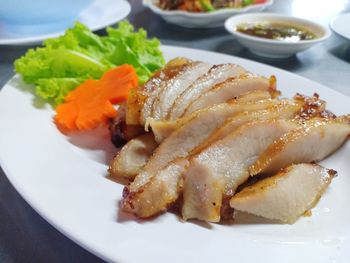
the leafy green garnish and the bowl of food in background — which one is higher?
the leafy green garnish

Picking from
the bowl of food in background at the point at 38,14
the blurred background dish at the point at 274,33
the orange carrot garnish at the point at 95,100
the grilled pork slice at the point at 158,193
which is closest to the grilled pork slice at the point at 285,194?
the grilled pork slice at the point at 158,193

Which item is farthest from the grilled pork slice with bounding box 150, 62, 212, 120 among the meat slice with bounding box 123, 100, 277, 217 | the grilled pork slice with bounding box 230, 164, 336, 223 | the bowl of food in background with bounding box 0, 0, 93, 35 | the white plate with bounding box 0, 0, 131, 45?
the bowl of food in background with bounding box 0, 0, 93, 35

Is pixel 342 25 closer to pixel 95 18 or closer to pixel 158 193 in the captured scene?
pixel 95 18

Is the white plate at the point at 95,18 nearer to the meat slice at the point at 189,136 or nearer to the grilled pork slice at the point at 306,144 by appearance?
the meat slice at the point at 189,136

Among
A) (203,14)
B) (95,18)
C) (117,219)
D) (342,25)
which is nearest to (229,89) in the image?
(117,219)

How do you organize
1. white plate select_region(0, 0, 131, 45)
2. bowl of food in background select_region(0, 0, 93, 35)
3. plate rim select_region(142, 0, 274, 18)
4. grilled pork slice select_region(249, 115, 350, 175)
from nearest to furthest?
grilled pork slice select_region(249, 115, 350, 175), white plate select_region(0, 0, 131, 45), bowl of food in background select_region(0, 0, 93, 35), plate rim select_region(142, 0, 274, 18)

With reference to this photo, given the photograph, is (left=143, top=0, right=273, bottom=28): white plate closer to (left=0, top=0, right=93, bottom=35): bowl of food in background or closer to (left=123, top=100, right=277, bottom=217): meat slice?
(left=0, top=0, right=93, bottom=35): bowl of food in background

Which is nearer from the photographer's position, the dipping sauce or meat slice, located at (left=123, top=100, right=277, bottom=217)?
meat slice, located at (left=123, top=100, right=277, bottom=217)
